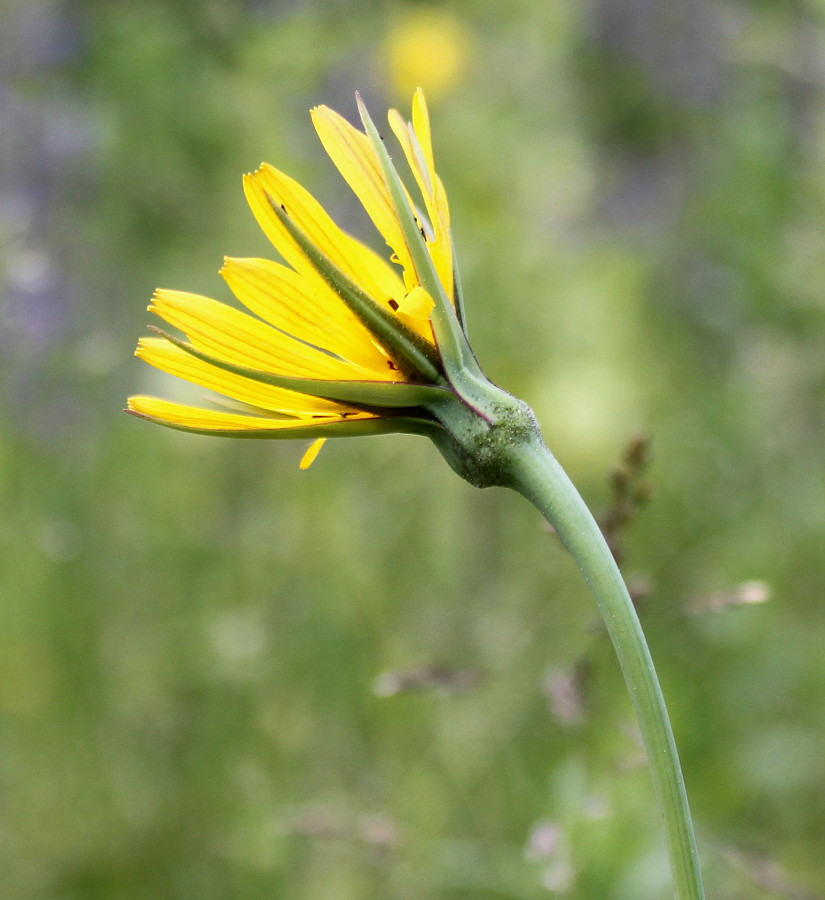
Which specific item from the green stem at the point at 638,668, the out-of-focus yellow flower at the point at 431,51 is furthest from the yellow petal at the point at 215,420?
the out-of-focus yellow flower at the point at 431,51

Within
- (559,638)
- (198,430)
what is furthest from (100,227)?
(198,430)

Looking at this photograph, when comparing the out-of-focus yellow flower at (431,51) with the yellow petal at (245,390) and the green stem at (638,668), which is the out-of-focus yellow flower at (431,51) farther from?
the green stem at (638,668)

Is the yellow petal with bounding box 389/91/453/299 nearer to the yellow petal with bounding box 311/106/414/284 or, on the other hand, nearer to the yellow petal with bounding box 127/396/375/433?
the yellow petal with bounding box 311/106/414/284

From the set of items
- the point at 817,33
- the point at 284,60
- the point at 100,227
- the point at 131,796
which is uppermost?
the point at 817,33

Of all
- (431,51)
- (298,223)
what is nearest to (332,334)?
(298,223)

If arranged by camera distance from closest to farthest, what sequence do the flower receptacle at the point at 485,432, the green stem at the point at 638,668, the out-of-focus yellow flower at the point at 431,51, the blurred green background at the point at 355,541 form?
the green stem at the point at 638,668 → the flower receptacle at the point at 485,432 → the blurred green background at the point at 355,541 → the out-of-focus yellow flower at the point at 431,51

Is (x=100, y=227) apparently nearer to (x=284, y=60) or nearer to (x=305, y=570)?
(x=284, y=60)

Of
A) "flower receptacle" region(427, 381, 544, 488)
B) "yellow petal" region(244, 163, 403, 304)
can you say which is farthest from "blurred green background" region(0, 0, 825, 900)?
"yellow petal" region(244, 163, 403, 304)
